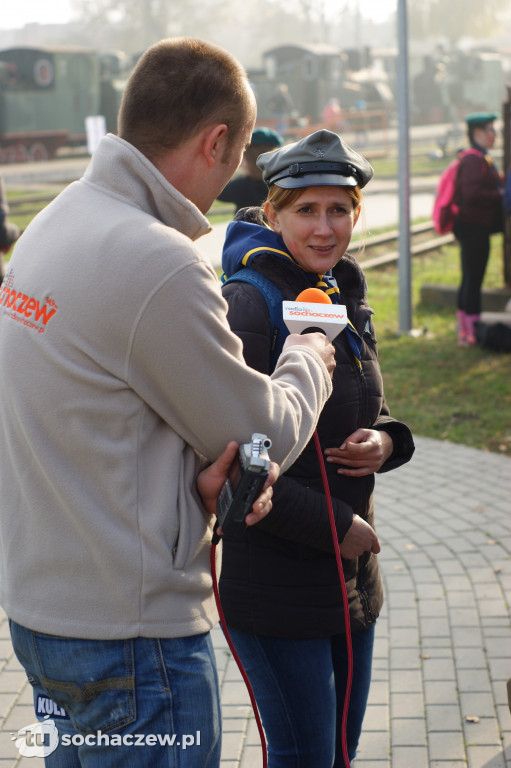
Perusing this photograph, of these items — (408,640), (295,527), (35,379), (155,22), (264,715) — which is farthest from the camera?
(155,22)

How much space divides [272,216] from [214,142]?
0.73 metres

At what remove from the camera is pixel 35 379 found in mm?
1703

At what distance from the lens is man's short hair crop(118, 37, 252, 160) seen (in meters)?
1.76

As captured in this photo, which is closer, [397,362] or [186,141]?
[186,141]

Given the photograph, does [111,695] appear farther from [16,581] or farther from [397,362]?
[397,362]

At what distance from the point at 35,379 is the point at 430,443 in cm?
564

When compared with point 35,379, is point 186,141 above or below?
above

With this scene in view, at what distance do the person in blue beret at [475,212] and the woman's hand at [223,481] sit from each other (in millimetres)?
7917

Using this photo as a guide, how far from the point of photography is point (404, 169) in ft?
32.3

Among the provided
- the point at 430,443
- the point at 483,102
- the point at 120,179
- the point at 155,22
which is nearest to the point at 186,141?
the point at 120,179

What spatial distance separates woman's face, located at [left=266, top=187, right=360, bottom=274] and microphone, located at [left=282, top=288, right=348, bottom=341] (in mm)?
358
